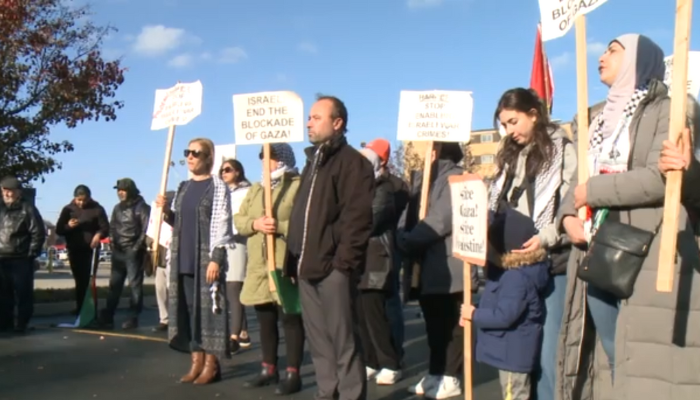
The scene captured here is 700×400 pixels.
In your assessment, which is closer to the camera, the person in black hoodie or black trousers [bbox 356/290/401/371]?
black trousers [bbox 356/290/401/371]

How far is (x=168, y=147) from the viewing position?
856 cm

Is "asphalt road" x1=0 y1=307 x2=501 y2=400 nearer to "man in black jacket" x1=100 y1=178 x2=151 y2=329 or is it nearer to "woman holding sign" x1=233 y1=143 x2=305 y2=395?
"woman holding sign" x1=233 y1=143 x2=305 y2=395

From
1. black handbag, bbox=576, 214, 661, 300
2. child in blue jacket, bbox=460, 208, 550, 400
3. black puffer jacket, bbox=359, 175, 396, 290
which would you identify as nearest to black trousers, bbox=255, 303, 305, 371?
black puffer jacket, bbox=359, 175, 396, 290

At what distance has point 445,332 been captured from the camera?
6.77 metres

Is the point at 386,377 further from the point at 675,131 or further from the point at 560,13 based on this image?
the point at 675,131

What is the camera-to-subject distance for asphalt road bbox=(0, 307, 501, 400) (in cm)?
684

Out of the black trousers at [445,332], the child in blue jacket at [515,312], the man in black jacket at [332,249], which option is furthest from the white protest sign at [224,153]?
the child in blue jacket at [515,312]

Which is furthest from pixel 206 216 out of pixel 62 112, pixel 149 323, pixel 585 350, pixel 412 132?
pixel 62 112

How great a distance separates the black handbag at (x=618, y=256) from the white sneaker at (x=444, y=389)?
9.94 ft

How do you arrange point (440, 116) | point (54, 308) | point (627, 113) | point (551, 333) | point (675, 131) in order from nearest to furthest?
point (675, 131)
point (627, 113)
point (551, 333)
point (440, 116)
point (54, 308)

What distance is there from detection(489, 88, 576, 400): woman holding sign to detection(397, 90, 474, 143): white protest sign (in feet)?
8.35

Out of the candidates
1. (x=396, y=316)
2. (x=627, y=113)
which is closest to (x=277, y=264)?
(x=396, y=316)

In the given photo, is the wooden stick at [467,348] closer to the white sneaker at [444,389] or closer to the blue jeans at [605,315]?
the blue jeans at [605,315]

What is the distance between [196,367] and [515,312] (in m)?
3.29
